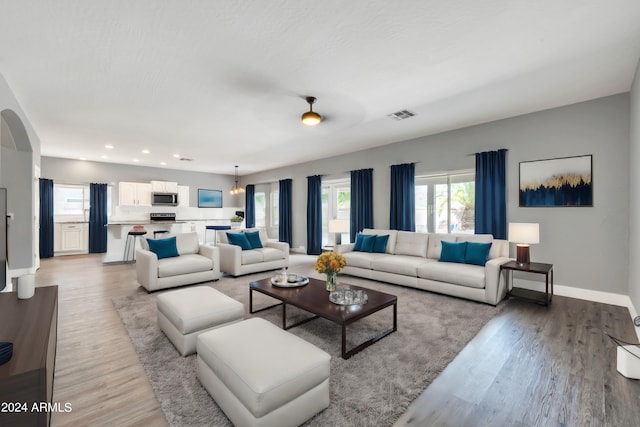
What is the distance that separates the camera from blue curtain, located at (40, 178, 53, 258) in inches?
287

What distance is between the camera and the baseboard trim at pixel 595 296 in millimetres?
3492

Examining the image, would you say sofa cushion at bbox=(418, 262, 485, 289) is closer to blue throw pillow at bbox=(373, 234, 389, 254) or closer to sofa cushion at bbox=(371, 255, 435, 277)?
sofa cushion at bbox=(371, 255, 435, 277)

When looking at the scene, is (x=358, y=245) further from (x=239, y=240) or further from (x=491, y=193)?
(x=491, y=193)

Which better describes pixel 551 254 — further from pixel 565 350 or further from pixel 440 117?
pixel 440 117

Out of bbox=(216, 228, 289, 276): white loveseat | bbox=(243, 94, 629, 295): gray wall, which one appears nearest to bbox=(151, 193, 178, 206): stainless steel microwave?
bbox=(216, 228, 289, 276): white loveseat

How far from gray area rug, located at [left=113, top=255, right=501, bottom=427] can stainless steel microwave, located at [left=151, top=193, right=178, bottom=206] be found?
578 centimetres

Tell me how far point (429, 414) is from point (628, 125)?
4.31 meters

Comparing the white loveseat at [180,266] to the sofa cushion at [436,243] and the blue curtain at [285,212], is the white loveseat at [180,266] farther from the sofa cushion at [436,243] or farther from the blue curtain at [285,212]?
the blue curtain at [285,212]

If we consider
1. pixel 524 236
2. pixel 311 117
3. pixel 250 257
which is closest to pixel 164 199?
pixel 250 257

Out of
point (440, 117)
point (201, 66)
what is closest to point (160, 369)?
point (201, 66)

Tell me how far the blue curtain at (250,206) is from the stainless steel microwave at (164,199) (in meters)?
2.40

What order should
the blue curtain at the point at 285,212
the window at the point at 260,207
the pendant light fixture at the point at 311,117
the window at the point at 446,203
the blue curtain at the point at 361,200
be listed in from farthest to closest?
the window at the point at 260,207
the blue curtain at the point at 285,212
the blue curtain at the point at 361,200
the window at the point at 446,203
the pendant light fixture at the point at 311,117

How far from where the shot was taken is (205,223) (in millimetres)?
9562

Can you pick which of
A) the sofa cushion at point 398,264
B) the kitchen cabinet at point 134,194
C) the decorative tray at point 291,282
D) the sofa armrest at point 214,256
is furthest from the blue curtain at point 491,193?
the kitchen cabinet at point 134,194
